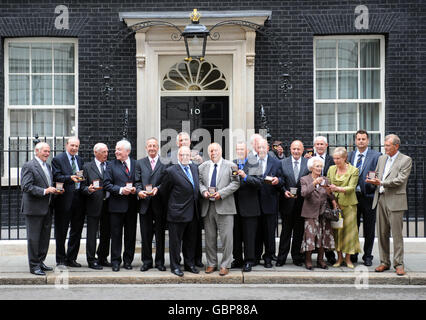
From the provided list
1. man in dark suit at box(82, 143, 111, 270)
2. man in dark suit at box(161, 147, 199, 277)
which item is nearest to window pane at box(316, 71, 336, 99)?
man in dark suit at box(161, 147, 199, 277)

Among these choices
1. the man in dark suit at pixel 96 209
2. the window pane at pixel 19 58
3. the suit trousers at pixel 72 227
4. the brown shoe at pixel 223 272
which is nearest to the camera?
the brown shoe at pixel 223 272

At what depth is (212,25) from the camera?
13227 millimetres

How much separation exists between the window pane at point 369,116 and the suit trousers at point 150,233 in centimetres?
583

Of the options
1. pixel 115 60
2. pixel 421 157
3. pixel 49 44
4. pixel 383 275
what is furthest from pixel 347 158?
pixel 49 44

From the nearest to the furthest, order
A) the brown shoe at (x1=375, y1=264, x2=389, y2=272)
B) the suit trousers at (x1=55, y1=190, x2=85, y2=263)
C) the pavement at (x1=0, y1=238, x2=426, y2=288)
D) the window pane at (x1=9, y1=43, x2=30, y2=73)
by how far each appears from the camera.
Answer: the pavement at (x1=0, y1=238, x2=426, y2=288) < the brown shoe at (x1=375, y1=264, x2=389, y2=272) < the suit trousers at (x1=55, y1=190, x2=85, y2=263) < the window pane at (x1=9, y1=43, x2=30, y2=73)

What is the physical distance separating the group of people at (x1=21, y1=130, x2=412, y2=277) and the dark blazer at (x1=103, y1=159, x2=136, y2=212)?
0.05 feet

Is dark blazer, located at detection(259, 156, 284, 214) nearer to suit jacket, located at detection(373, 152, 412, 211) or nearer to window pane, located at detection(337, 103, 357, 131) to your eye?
suit jacket, located at detection(373, 152, 412, 211)

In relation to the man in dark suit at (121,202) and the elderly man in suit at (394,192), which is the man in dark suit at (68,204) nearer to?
the man in dark suit at (121,202)

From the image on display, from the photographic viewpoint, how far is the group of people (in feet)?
31.2

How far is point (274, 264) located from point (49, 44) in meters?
6.77

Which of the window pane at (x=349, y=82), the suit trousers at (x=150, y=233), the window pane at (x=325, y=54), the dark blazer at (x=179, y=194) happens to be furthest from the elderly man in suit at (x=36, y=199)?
the window pane at (x=349, y=82)

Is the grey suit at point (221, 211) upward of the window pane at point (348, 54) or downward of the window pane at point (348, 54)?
downward

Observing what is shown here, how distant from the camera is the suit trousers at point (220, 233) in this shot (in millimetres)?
9562

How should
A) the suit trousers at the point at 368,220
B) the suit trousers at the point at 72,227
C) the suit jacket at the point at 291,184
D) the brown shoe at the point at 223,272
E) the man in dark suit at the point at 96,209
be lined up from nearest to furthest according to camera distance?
the brown shoe at the point at 223,272, the man in dark suit at the point at 96,209, the suit trousers at the point at 72,227, the suit jacket at the point at 291,184, the suit trousers at the point at 368,220
